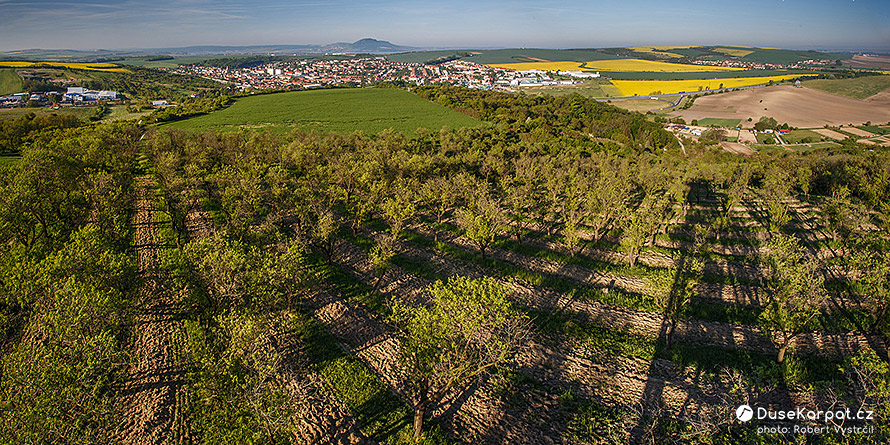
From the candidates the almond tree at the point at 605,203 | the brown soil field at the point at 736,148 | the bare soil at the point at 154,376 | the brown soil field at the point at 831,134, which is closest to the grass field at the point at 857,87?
the brown soil field at the point at 831,134

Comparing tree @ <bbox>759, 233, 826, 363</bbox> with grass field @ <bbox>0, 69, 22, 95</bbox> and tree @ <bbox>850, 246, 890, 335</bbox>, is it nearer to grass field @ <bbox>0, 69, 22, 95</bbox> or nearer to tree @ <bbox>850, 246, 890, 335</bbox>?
tree @ <bbox>850, 246, 890, 335</bbox>

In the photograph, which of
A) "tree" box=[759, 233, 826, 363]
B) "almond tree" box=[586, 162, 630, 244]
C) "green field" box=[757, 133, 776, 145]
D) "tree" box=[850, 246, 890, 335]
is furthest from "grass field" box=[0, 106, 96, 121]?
"green field" box=[757, 133, 776, 145]

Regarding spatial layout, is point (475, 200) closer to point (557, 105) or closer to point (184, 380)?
point (184, 380)

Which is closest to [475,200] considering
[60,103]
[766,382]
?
[766,382]

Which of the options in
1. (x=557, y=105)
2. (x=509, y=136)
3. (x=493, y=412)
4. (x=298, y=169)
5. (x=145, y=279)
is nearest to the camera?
(x=493, y=412)

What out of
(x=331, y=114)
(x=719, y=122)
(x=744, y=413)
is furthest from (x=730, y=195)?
(x=719, y=122)

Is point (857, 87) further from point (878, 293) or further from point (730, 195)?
point (878, 293)
